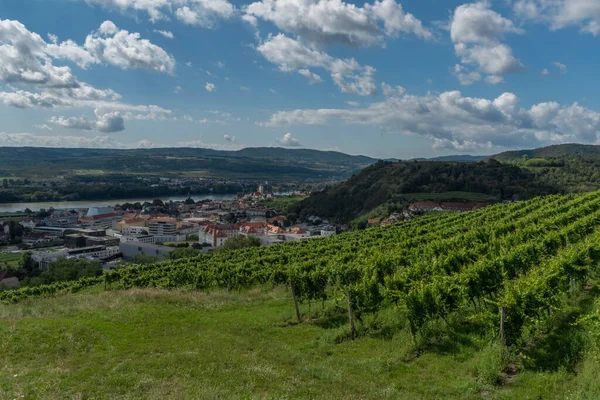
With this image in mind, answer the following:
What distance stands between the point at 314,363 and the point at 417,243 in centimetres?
2329

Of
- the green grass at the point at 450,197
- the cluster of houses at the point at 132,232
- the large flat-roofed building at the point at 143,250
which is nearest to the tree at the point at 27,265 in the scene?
the cluster of houses at the point at 132,232

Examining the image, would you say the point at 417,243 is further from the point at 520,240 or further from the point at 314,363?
the point at 314,363

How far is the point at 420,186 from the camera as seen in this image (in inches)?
5935

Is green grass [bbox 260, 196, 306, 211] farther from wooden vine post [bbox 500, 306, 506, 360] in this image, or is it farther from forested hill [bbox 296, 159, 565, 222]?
wooden vine post [bbox 500, 306, 506, 360]

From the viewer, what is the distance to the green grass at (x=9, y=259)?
265 feet

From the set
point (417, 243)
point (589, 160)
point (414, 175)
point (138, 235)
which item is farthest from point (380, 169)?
point (417, 243)

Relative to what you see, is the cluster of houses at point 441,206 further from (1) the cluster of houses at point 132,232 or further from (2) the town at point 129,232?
(1) the cluster of houses at point 132,232

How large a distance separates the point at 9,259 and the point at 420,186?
407ft

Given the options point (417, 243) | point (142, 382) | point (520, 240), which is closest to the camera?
point (142, 382)

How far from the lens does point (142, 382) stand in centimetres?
1036

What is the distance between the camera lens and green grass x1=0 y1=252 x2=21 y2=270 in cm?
8084

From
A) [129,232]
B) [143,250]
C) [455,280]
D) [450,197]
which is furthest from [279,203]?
[455,280]

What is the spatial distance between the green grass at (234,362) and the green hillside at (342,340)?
47 millimetres

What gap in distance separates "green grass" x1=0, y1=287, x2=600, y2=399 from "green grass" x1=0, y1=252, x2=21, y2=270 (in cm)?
7765
